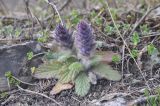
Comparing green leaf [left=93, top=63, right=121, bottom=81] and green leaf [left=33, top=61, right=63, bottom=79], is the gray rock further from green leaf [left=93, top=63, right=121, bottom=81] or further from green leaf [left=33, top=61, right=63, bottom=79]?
green leaf [left=93, top=63, right=121, bottom=81]

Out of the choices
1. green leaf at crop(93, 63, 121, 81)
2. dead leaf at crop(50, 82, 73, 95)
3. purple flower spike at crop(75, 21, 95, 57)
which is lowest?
dead leaf at crop(50, 82, 73, 95)

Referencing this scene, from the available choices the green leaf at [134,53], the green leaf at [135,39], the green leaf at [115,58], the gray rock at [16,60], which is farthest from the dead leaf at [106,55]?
the gray rock at [16,60]

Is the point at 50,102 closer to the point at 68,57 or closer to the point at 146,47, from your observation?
the point at 68,57

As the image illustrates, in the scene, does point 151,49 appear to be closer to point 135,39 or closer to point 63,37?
point 135,39

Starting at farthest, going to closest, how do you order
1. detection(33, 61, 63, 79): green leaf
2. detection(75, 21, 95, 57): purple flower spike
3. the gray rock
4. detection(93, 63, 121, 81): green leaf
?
the gray rock < detection(33, 61, 63, 79): green leaf < detection(93, 63, 121, 81): green leaf < detection(75, 21, 95, 57): purple flower spike

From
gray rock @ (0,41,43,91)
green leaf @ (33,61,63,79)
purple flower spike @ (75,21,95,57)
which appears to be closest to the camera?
purple flower spike @ (75,21,95,57)

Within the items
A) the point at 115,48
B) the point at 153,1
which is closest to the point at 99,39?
the point at 115,48

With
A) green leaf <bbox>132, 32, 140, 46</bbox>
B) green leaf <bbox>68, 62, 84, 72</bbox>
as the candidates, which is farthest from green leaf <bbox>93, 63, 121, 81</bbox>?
green leaf <bbox>132, 32, 140, 46</bbox>

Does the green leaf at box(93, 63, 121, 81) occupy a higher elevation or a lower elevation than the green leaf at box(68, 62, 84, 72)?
lower

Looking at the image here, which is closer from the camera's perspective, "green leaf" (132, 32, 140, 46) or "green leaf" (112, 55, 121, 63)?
"green leaf" (112, 55, 121, 63)

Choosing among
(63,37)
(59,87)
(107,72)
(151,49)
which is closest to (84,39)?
(63,37)

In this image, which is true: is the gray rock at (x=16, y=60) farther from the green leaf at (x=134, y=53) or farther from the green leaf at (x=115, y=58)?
the green leaf at (x=134, y=53)
